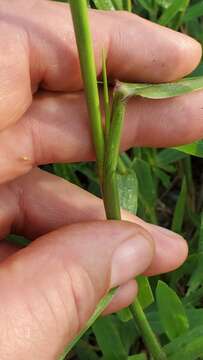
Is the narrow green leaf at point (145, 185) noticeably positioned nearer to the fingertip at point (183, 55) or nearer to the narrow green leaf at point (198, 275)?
the narrow green leaf at point (198, 275)

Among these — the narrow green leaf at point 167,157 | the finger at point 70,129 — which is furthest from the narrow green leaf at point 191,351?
the narrow green leaf at point 167,157

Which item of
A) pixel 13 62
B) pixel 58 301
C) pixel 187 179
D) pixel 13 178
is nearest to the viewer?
pixel 58 301

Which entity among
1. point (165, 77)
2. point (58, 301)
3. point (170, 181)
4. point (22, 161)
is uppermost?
point (165, 77)

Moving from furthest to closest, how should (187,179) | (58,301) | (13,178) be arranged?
(187,179), (13,178), (58,301)

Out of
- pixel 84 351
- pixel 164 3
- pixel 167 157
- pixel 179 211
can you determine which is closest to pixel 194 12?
pixel 164 3

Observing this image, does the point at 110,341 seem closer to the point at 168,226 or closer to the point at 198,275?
the point at 198,275

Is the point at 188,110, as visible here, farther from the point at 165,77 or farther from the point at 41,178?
the point at 41,178

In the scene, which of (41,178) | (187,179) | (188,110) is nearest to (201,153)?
(188,110)

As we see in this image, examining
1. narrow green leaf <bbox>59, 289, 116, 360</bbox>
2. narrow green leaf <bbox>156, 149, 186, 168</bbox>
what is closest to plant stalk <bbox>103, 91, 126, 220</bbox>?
narrow green leaf <bbox>59, 289, 116, 360</bbox>

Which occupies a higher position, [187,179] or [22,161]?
[22,161]
